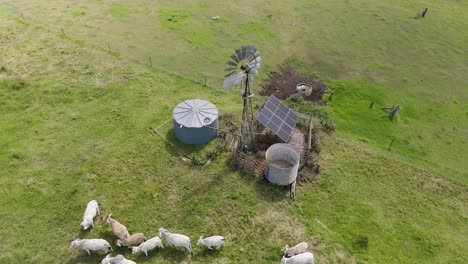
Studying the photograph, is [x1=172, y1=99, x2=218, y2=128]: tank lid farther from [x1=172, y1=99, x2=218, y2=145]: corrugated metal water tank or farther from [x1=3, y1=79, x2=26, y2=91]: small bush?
[x1=3, y1=79, x2=26, y2=91]: small bush

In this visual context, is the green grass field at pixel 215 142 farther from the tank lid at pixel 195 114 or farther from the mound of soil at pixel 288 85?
the tank lid at pixel 195 114

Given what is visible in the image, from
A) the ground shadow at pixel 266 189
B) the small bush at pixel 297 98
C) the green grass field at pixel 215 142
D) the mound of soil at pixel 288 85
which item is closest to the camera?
the green grass field at pixel 215 142

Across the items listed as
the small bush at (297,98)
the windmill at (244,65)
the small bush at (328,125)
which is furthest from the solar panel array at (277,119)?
the small bush at (297,98)

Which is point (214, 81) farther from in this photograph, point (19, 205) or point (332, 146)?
point (19, 205)

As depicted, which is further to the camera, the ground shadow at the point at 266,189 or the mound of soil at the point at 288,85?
the mound of soil at the point at 288,85

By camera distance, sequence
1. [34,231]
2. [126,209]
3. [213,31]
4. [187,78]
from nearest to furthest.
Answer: [34,231] < [126,209] < [187,78] < [213,31]

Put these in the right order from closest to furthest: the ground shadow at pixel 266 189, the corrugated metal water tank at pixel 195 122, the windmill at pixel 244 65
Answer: the windmill at pixel 244 65
the ground shadow at pixel 266 189
the corrugated metal water tank at pixel 195 122

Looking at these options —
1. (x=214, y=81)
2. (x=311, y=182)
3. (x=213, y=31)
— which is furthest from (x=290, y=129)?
(x=213, y=31)

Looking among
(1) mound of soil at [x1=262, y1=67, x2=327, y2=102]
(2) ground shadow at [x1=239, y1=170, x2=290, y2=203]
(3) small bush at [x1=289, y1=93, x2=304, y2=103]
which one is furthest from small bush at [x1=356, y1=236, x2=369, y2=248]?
(1) mound of soil at [x1=262, y1=67, x2=327, y2=102]
